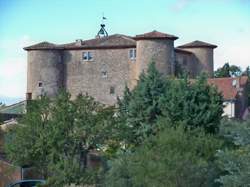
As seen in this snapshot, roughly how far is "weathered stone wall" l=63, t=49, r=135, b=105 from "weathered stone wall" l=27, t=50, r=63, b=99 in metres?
0.89

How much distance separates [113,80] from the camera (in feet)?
302

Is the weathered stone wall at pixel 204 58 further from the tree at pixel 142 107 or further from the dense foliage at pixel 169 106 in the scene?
the dense foliage at pixel 169 106

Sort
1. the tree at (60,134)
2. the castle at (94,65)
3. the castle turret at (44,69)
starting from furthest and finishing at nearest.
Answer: the castle turret at (44,69) < the castle at (94,65) < the tree at (60,134)

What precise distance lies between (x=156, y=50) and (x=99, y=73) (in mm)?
7922

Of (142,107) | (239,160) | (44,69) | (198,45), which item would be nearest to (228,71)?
(198,45)

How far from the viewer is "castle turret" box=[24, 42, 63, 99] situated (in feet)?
306

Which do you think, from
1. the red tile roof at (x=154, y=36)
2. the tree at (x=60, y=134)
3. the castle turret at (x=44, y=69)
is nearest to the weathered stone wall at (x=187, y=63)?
the red tile roof at (x=154, y=36)

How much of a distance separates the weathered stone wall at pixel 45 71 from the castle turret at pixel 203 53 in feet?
46.5

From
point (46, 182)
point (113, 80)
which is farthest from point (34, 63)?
point (46, 182)

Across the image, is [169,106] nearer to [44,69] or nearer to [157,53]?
[157,53]

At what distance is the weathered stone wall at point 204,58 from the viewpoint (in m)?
96.4

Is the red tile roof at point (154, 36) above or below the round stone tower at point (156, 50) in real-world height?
above

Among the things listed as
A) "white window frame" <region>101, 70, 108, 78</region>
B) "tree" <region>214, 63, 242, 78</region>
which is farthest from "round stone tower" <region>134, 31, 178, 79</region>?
"tree" <region>214, 63, 242, 78</region>

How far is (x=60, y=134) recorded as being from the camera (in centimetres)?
4353
